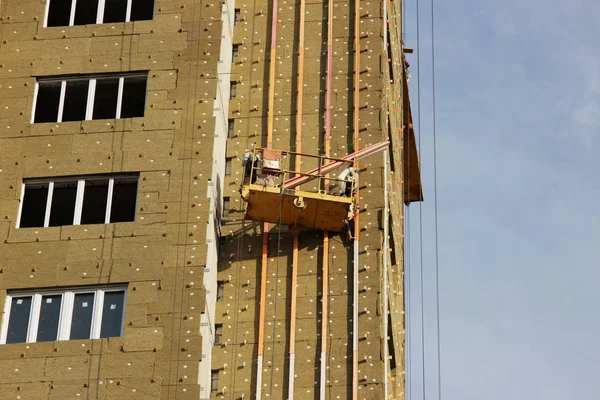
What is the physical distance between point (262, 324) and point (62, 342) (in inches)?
296

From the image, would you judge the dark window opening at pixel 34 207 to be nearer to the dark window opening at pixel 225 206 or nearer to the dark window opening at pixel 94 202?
the dark window opening at pixel 94 202

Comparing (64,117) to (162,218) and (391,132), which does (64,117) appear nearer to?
(162,218)

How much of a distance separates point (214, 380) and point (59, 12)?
17137 millimetres

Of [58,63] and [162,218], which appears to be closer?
[162,218]

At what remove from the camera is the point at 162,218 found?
53.4m

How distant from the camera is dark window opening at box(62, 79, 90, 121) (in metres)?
56.8

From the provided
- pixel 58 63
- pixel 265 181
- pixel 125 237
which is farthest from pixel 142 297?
pixel 58 63

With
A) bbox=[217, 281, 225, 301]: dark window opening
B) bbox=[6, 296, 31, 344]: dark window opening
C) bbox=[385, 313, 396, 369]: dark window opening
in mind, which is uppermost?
bbox=[217, 281, 225, 301]: dark window opening

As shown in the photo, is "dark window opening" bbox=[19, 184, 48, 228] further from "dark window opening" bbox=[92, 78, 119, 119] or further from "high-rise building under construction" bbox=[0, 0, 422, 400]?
"dark window opening" bbox=[92, 78, 119, 119]

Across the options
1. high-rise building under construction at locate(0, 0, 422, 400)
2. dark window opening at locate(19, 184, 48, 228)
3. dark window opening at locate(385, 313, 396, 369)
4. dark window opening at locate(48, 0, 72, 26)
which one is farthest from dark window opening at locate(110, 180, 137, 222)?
dark window opening at locate(385, 313, 396, 369)

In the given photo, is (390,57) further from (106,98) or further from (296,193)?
(106,98)

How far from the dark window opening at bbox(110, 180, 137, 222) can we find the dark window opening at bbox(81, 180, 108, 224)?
1.26 ft

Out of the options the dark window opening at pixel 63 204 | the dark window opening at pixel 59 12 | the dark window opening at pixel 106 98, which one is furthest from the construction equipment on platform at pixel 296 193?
the dark window opening at pixel 59 12

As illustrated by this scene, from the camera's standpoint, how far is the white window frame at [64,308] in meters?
51.5
